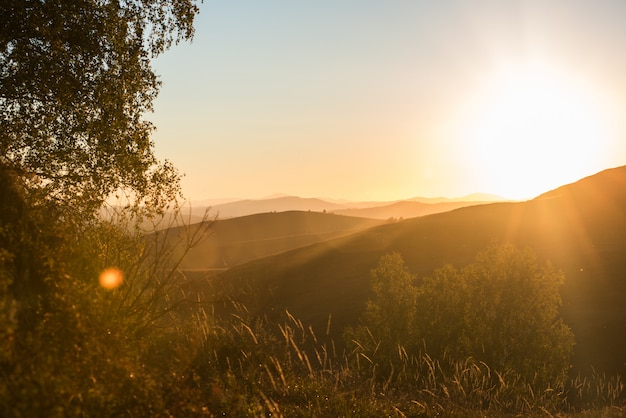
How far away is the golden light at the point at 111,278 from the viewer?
7.56 meters

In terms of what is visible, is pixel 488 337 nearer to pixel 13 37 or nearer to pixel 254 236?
pixel 13 37

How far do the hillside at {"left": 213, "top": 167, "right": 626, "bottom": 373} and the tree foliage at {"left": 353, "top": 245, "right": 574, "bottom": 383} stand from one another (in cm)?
367

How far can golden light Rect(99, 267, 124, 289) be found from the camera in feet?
24.8

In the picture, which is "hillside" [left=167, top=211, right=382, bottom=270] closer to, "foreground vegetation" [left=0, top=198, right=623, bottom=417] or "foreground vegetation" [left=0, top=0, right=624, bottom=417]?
"foreground vegetation" [left=0, top=0, right=624, bottom=417]

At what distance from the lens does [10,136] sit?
10.5m

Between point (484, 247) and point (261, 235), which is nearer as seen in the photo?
point (484, 247)

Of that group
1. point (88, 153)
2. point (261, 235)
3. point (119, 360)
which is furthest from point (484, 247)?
point (261, 235)

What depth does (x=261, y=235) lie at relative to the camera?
463ft

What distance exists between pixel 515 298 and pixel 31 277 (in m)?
25.4

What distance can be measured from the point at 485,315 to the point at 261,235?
117792mm

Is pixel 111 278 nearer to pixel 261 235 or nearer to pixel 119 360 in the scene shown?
pixel 119 360

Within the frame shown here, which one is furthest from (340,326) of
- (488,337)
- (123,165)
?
(123,165)

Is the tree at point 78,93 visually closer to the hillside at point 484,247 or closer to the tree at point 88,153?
the tree at point 88,153

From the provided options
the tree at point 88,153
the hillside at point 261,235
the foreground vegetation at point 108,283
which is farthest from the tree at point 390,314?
the hillside at point 261,235
